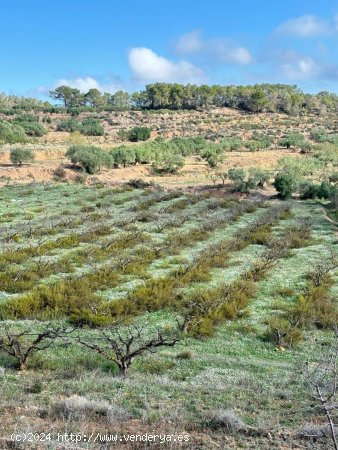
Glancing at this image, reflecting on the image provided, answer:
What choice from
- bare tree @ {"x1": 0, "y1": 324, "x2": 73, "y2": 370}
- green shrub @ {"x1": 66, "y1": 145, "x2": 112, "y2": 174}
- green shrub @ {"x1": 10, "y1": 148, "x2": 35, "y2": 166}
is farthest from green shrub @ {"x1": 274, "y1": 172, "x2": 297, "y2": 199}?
bare tree @ {"x1": 0, "y1": 324, "x2": 73, "y2": 370}

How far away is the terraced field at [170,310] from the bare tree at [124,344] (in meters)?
0.21

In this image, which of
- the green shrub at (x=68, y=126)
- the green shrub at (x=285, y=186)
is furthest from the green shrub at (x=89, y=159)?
the green shrub at (x=68, y=126)

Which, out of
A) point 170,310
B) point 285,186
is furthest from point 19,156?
point 170,310

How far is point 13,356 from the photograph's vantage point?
1070 cm

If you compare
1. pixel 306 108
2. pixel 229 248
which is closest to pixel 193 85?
pixel 306 108

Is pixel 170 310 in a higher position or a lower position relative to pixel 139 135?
lower

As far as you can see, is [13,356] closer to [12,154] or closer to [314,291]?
[314,291]

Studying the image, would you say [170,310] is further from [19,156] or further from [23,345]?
[19,156]

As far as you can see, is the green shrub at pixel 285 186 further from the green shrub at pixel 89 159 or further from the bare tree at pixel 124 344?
the bare tree at pixel 124 344

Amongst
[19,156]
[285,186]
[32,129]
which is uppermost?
[32,129]

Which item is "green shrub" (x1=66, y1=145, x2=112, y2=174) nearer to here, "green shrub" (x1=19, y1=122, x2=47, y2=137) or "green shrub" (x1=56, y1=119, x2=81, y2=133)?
"green shrub" (x1=19, y1=122, x2=47, y2=137)

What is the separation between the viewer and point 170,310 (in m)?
14.7

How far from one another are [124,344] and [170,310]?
11.2 ft

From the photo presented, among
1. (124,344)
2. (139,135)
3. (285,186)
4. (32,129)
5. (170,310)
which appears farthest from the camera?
(139,135)
